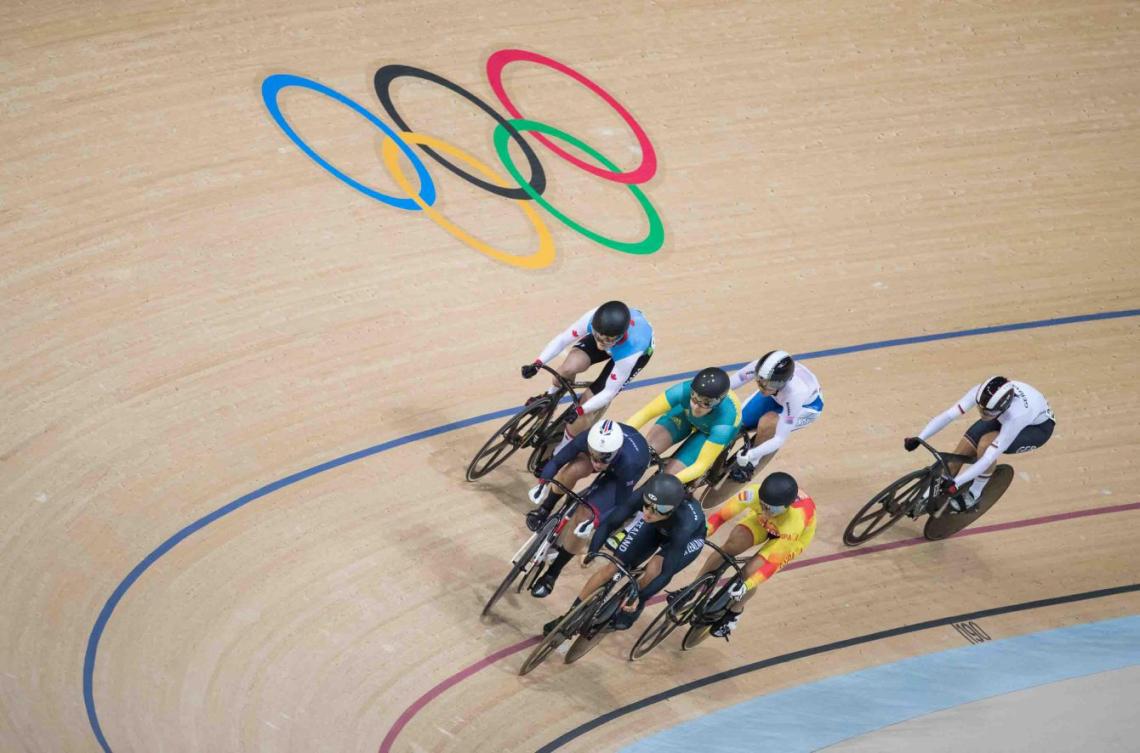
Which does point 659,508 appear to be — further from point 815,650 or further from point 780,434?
point 815,650

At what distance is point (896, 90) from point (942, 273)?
176 cm

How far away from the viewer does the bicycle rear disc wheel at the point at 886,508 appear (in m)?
7.09

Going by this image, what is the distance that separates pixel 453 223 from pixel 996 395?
11.7 feet

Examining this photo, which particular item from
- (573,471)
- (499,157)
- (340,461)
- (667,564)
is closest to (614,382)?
(573,471)

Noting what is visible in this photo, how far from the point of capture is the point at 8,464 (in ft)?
20.7

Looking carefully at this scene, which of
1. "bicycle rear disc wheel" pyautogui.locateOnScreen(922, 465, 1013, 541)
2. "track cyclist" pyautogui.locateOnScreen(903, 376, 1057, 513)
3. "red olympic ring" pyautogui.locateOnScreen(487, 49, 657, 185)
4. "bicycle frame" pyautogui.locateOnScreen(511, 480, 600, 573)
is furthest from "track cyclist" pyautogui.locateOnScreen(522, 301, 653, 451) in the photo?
"red olympic ring" pyautogui.locateOnScreen(487, 49, 657, 185)

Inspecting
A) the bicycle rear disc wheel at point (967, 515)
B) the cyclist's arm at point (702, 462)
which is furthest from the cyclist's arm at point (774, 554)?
the bicycle rear disc wheel at point (967, 515)

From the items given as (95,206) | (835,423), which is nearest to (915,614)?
(835,423)

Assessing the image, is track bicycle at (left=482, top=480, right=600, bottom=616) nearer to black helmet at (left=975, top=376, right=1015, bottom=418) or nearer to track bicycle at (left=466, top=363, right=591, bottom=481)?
track bicycle at (left=466, top=363, right=591, bottom=481)

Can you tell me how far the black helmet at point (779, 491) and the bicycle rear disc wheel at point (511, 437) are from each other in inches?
54.2

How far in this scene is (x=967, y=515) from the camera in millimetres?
7328

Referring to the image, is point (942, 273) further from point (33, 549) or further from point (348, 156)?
point (33, 549)

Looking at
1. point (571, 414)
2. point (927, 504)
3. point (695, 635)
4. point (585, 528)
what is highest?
point (571, 414)

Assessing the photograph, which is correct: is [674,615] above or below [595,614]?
below
